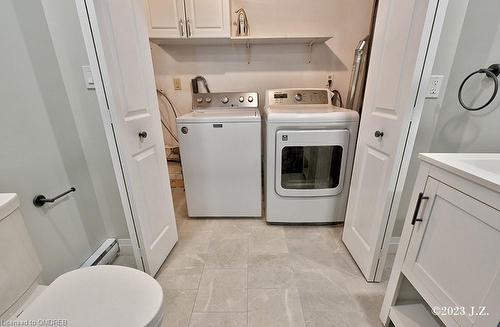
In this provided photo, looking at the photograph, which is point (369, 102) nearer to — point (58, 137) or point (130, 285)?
point (130, 285)

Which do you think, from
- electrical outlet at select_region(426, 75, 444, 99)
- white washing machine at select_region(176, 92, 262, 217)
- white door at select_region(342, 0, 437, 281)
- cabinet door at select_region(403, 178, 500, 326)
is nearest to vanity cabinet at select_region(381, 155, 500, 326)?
cabinet door at select_region(403, 178, 500, 326)

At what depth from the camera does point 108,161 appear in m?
1.34

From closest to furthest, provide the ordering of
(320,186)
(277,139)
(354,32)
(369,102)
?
(369,102) < (277,139) < (320,186) < (354,32)

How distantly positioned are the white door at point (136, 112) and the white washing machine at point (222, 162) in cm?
35

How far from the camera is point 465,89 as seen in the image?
1.16 m

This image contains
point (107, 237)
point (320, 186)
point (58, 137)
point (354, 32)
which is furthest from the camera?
point (354, 32)

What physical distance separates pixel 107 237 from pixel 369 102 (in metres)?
1.91

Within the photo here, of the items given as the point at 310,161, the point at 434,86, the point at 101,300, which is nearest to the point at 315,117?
the point at 310,161

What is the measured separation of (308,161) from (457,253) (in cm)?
114

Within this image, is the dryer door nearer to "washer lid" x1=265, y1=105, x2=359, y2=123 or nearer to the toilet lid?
"washer lid" x1=265, y1=105, x2=359, y2=123

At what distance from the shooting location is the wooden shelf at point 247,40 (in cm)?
201

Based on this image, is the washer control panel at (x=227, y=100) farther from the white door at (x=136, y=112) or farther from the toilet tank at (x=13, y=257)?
the toilet tank at (x=13, y=257)

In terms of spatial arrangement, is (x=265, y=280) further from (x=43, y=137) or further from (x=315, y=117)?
(x=43, y=137)

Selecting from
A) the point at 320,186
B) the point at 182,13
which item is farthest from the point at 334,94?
the point at 182,13
